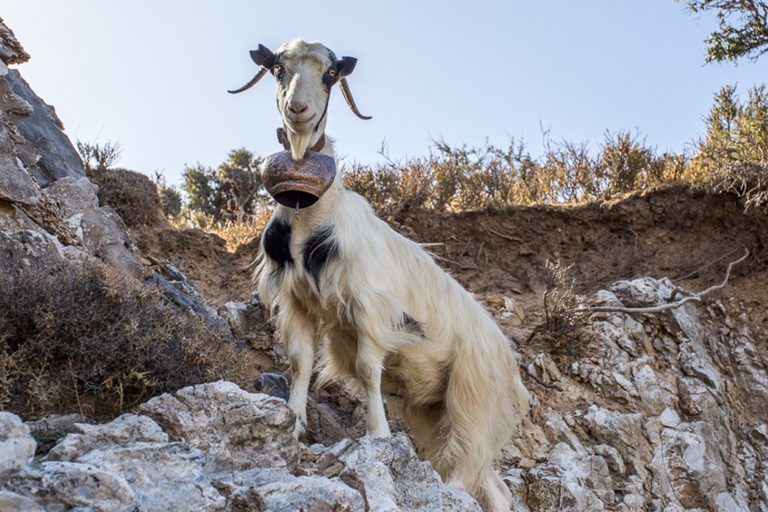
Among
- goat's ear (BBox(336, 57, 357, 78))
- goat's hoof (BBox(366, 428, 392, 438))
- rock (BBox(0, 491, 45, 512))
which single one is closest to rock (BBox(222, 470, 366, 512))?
rock (BBox(0, 491, 45, 512))

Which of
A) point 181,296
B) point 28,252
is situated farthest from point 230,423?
point 181,296

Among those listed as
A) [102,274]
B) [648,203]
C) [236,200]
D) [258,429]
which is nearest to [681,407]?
[648,203]

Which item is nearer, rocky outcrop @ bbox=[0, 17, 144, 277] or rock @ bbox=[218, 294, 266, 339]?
rocky outcrop @ bbox=[0, 17, 144, 277]

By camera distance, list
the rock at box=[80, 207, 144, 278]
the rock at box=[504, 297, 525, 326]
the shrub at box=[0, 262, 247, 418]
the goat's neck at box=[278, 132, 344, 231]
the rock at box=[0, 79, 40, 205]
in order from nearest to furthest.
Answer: the shrub at box=[0, 262, 247, 418] → the goat's neck at box=[278, 132, 344, 231] → the rock at box=[0, 79, 40, 205] → the rock at box=[80, 207, 144, 278] → the rock at box=[504, 297, 525, 326]

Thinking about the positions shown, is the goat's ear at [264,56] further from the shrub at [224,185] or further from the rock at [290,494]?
the shrub at [224,185]

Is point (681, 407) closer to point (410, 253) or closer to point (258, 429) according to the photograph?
point (410, 253)

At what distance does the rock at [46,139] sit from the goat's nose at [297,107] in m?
3.24

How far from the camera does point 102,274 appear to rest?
4340mm

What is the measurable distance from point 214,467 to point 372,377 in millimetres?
1437

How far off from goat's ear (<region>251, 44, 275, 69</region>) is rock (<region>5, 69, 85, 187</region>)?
2.84m

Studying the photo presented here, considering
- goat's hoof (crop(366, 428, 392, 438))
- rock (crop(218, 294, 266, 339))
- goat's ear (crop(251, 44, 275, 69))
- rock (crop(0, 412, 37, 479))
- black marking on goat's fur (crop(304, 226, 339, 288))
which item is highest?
goat's ear (crop(251, 44, 275, 69))

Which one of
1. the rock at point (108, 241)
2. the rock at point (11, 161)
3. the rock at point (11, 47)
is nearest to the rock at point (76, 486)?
the rock at point (11, 161)

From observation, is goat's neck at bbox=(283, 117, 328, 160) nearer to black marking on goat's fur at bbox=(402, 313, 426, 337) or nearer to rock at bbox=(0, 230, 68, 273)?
black marking on goat's fur at bbox=(402, 313, 426, 337)

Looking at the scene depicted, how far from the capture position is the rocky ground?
9.61ft
